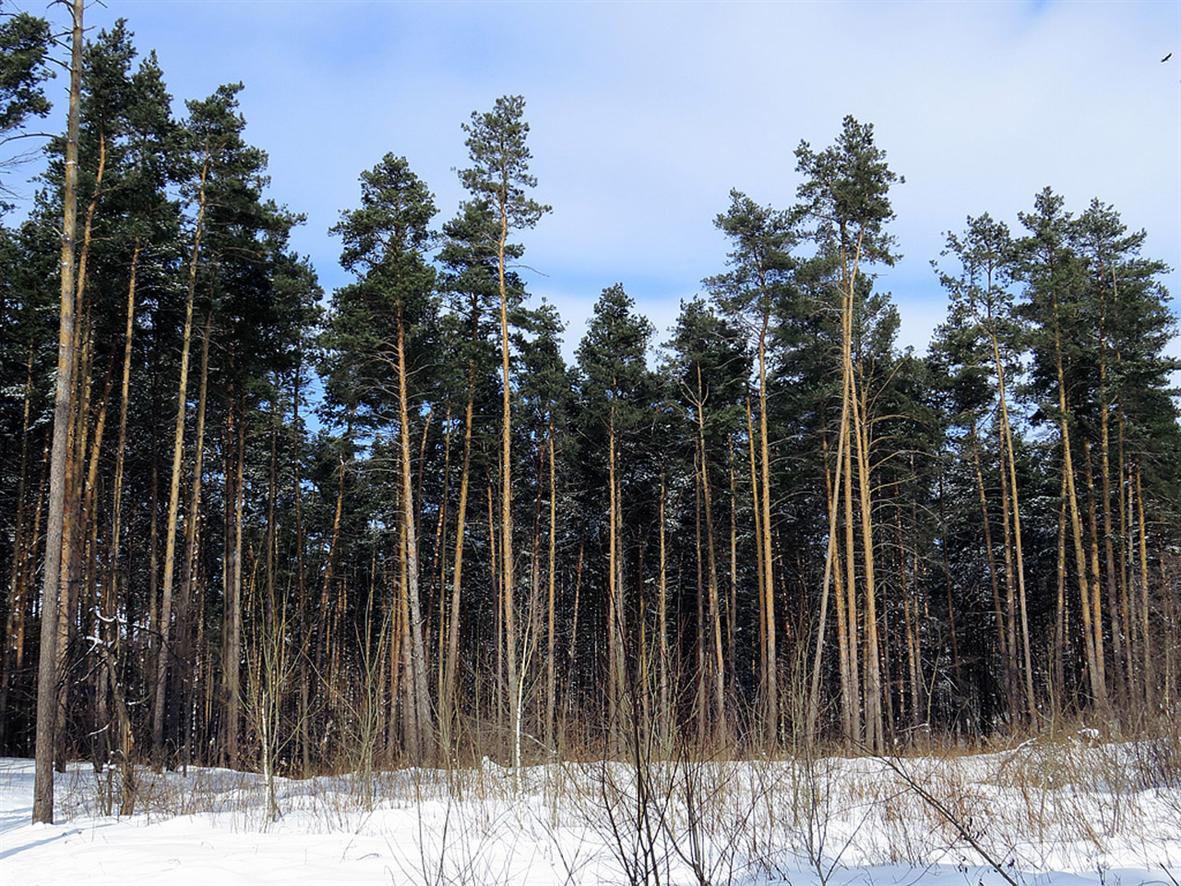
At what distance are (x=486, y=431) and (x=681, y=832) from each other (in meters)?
15.9

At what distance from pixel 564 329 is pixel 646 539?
31.2 feet

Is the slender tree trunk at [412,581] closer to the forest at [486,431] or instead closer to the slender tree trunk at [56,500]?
the forest at [486,431]

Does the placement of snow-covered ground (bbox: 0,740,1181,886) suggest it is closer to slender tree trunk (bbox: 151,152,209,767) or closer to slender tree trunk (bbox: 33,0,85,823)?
slender tree trunk (bbox: 33,0,85,823)

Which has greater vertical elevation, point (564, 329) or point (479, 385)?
point (564, 329)

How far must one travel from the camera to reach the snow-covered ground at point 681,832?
541 centimetres

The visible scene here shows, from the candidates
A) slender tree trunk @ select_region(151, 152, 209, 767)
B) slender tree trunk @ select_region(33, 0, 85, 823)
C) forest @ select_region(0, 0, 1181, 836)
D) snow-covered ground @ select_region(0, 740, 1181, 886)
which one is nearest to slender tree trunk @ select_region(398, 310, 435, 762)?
forest @ select_region(0, 0, 1181, 836)

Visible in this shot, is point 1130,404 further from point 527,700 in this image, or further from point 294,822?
point 294,822

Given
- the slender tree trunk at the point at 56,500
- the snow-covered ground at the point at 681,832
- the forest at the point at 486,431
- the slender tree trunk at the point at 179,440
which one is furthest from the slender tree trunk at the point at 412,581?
the slender tree trunk at the point at 56,500

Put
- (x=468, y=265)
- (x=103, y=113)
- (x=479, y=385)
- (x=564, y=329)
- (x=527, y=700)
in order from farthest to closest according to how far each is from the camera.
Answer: (x=564, y=329) → (x=479, y=385) → (x=468, y=265) → (x=103, y=113) → (x=527, y=700)

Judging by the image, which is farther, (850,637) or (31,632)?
(31,632)

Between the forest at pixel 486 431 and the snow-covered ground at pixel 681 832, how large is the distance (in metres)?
1.32

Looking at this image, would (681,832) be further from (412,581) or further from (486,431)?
(486,431)

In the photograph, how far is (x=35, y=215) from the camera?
16406mm

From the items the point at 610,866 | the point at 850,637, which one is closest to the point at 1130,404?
the point at 850,637
